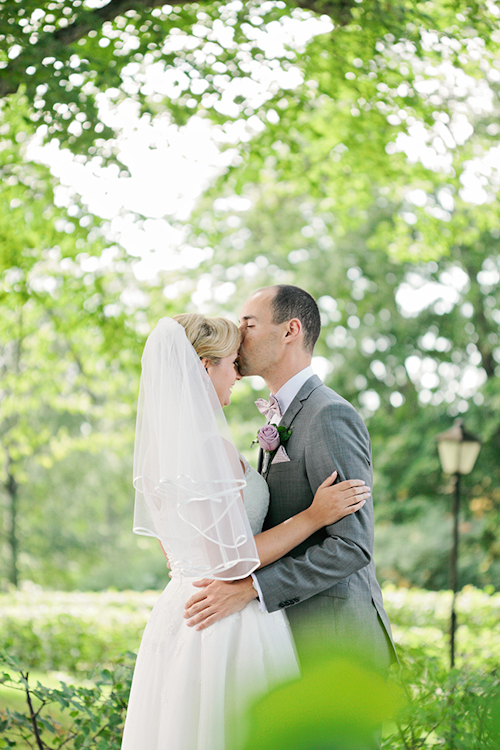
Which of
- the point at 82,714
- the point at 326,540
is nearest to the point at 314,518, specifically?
the point at 326,540

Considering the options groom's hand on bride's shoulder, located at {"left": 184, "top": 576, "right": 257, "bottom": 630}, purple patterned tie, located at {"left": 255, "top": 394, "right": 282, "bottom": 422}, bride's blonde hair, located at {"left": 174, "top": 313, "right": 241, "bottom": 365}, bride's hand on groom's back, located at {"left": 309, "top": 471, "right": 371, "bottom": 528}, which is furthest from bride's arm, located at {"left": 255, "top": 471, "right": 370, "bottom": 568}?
bride's blonde hair, located at {"left": 174, "top": 313, "right": 241, "bottom": 365}

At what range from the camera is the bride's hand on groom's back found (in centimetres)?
246

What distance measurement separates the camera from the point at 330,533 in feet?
8.30

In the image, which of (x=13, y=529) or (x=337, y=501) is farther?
(x=13, y=529)

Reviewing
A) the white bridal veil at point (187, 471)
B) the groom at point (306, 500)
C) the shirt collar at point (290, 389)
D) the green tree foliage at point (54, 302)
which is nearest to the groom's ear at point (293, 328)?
the groom at point (306, 500)

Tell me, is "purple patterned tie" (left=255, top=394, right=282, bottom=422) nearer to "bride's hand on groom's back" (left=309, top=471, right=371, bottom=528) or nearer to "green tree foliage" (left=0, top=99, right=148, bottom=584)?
"bride's hand on groom's back" (left=309, top=471, right=371, bottom=528)

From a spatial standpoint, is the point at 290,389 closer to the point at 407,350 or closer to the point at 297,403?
the point at 297,403

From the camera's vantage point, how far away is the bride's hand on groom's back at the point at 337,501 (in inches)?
96.9

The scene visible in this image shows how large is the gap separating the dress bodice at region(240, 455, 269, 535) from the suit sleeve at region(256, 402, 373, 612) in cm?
18

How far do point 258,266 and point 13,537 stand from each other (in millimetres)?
9468

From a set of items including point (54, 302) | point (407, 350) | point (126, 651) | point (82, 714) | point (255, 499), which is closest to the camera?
point (255, 499)

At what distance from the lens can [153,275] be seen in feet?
32.6

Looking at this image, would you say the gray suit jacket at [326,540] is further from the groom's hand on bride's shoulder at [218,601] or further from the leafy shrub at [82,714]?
the leafy shrub at [82,714]

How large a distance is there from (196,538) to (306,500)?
21.2 inches
